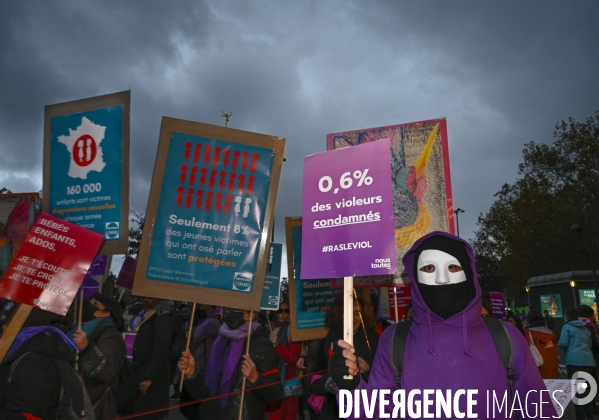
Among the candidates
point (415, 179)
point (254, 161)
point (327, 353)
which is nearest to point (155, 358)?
point (327, 353)

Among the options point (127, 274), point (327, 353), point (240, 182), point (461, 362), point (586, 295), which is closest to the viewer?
point (461, 362)

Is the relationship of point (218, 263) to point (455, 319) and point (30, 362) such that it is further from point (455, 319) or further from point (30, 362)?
point (455, 319)

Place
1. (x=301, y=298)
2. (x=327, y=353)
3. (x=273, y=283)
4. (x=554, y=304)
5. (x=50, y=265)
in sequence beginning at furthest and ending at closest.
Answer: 1. (x=554, y=304)
2. (x=273, y=283)
3. (x=301, y=298)
4. (x=327, y=353)
5. (x=50, y=265)

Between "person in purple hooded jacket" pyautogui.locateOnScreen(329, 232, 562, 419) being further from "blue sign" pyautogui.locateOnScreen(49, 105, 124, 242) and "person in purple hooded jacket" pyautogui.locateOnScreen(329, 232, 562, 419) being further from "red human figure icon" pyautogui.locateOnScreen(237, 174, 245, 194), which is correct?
"blue sign" pyautogui.locateOnScreen(49, 105, 124, 242)

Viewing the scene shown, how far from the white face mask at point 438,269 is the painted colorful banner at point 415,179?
2389 millimetres

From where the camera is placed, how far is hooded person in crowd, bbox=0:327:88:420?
10.9 feet

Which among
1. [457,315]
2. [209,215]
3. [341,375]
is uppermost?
[209,215]

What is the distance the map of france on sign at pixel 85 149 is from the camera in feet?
16.3

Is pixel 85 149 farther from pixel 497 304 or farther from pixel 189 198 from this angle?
pixel 497 304

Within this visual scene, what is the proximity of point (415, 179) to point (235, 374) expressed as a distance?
2.71 m

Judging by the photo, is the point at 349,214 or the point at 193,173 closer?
the point at 349,214

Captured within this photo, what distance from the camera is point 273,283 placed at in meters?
8.25

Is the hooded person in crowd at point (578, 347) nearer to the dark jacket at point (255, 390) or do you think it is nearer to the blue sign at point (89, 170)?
the dark jacket at point (255, 390)

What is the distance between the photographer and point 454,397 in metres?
2.82
